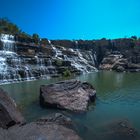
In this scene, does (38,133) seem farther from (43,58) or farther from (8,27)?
(8,27)

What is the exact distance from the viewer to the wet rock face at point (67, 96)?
43.5 ft

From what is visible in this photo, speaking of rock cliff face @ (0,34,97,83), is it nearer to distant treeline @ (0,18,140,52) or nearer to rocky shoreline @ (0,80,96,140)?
rocky shoreline @ (0,80,96,140)

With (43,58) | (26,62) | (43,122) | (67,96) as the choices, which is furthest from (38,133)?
(43,58)

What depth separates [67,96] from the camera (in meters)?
14.3

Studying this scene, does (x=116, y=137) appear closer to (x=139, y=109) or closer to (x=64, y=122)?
(x=64, y=122)

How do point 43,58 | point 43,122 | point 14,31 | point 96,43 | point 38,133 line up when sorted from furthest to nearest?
1. point 96,43
2. point 14,31
3. point 43,58
4. point 43,122
5. point 38,133

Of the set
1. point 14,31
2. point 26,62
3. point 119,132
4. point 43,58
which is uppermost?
point 14,31

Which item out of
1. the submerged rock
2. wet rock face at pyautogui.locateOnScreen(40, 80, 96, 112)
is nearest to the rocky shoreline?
wet rock face at pyautogui.locateOnScreen(40, 80, 96, 112)

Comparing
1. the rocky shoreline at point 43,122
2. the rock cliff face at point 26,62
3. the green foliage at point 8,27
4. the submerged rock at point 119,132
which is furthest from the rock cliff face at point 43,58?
the submerged rock at point 119,132

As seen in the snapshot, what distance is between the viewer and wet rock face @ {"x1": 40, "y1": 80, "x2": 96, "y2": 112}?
1327 cm

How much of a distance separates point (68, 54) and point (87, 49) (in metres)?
21.1

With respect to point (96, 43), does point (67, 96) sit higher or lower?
lower

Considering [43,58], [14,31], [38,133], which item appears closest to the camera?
[38,133]

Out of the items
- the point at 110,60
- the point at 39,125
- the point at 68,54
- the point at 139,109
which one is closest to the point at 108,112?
the point at 139,109
